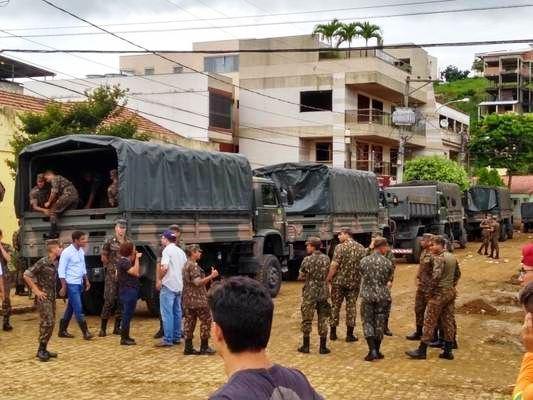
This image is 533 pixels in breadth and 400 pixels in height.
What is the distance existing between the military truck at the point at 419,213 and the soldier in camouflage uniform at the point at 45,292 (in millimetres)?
15331

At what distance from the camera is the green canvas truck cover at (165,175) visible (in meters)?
12.6

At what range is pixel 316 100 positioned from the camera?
42375 mm

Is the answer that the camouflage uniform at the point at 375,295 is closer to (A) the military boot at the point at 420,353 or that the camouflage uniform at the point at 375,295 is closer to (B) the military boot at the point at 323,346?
(A) the military boot at the point at 420,353

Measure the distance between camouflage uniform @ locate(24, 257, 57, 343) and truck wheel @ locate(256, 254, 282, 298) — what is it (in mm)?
5803

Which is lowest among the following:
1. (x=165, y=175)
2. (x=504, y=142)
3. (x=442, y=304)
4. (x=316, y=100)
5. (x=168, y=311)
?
(x=168, y=311)

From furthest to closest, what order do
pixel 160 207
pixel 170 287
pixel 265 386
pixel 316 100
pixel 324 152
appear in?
1. pixel 324 152
2. pixel 316 100
3. pixel 160 207
4. pixel 170 287
5. pixel 265 386

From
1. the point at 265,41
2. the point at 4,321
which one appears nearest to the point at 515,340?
the point at 4,321

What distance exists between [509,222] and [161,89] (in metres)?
18.7

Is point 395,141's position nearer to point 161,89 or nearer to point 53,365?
point 161,89

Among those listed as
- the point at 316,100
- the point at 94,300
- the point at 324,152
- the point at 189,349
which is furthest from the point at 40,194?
the point at 316,100

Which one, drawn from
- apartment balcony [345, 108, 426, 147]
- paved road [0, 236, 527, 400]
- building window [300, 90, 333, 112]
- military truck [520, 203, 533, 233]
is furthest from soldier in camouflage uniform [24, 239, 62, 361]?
military truck [520, 203, 533, 233]

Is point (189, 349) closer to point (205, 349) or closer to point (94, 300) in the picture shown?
point (205, 349)

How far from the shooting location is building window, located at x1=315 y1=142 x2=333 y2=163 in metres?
42.1

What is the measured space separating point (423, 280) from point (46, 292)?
16.3ft
